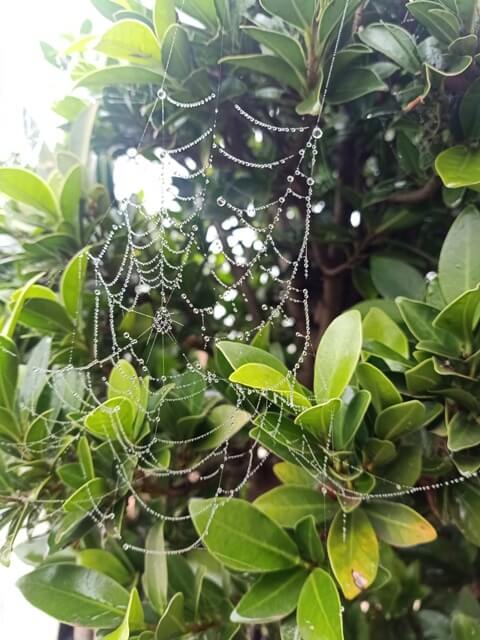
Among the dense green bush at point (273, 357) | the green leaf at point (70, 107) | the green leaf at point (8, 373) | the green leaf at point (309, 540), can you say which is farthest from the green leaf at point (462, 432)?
the green leaf at point (70, 107)

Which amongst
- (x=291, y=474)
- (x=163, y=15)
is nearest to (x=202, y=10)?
(x=163, y=15)

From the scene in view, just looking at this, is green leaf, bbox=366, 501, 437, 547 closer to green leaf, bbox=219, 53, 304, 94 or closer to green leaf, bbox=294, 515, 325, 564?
green leaf, bbox=294, 515, 325, 564

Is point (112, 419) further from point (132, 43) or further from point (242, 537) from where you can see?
point (132, 43)

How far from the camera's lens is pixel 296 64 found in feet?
1.41

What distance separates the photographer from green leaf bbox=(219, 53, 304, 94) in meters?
0.43

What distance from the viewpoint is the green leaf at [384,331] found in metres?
0.41

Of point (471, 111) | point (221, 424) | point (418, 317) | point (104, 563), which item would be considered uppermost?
point (471, 111)

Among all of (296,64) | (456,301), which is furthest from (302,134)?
(456,301)

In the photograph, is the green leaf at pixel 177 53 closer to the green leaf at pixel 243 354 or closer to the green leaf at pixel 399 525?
the green leaf at pixel 243 354

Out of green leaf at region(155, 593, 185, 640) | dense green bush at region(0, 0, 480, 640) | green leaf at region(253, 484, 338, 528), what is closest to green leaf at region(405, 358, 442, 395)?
dense green bush at region(0, 0, 480, 640)

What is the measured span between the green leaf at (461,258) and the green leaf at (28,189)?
12.6 inches

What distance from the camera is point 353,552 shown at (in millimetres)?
401

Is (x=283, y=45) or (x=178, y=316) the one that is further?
(x=178, y=316)

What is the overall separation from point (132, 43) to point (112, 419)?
0.27 metres
